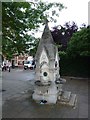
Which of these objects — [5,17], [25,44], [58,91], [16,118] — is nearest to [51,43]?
[58,91]

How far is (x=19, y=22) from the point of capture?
34.8ft

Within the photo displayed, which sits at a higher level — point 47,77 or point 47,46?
point 47,46

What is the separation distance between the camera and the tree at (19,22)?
32.1ft

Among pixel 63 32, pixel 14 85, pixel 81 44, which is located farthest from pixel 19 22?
pixel 63 32

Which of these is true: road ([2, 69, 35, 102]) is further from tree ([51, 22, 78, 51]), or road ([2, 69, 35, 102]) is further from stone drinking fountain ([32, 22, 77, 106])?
tree ([51, 22, 78, 51])

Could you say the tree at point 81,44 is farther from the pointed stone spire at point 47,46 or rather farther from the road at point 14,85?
the pointed stone spire at point 47,46

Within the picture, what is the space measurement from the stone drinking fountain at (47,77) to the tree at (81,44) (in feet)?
47.3

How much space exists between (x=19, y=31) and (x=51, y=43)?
5.67 meters

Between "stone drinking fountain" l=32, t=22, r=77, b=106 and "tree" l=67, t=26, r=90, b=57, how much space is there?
1442cm

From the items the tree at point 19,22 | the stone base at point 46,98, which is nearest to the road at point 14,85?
the stone base at point 46,98

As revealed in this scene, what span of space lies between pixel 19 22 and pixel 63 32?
105 feet

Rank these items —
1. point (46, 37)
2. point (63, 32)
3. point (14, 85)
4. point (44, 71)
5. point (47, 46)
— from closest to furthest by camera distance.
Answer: point (44, 71), point (47, 46), point (46, 37), point (14, 85), point (63, 32)

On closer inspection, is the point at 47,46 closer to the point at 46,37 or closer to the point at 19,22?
the point at 46,37

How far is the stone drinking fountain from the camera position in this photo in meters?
15.4
